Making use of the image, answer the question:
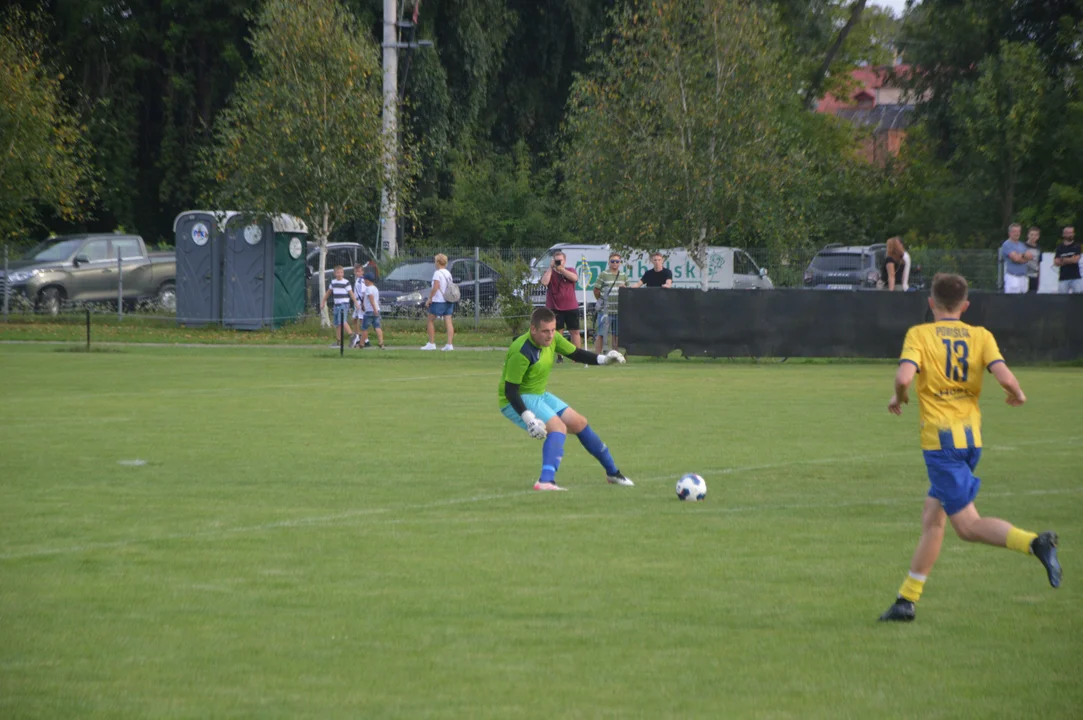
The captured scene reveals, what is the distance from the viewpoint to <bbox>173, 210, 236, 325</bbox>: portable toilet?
35.6m

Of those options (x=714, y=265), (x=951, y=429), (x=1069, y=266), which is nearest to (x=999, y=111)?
(x=714, y=265)

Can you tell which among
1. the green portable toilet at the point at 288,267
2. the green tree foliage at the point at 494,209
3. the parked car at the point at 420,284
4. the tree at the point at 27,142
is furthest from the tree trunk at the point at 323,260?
the green tree foliage at the point at 494,209

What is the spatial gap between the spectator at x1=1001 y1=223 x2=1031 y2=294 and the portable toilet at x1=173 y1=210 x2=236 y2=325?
1934 cm

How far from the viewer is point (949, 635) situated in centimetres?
646

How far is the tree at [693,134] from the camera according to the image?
33.7m

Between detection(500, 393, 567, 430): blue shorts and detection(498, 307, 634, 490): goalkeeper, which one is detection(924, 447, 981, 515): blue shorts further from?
detection(500, 393, 567, 430): blue shorts

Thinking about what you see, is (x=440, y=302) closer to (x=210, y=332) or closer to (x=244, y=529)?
(x=210, y=332)

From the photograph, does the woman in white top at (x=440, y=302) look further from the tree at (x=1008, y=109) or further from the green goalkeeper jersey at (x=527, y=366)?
the tree at (x=1008, y=109)

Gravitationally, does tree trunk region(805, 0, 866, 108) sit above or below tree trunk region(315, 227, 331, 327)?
above

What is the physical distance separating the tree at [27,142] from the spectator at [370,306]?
1050 cm

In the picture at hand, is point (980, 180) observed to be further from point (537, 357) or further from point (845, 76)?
point (537, 357)

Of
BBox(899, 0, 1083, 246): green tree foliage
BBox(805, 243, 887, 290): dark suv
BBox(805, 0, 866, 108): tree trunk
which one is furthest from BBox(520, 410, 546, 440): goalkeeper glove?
BBox(805, 0, 866, 108): tree trunk

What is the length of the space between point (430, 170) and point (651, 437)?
3198 cm

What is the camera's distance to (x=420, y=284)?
3731cm
